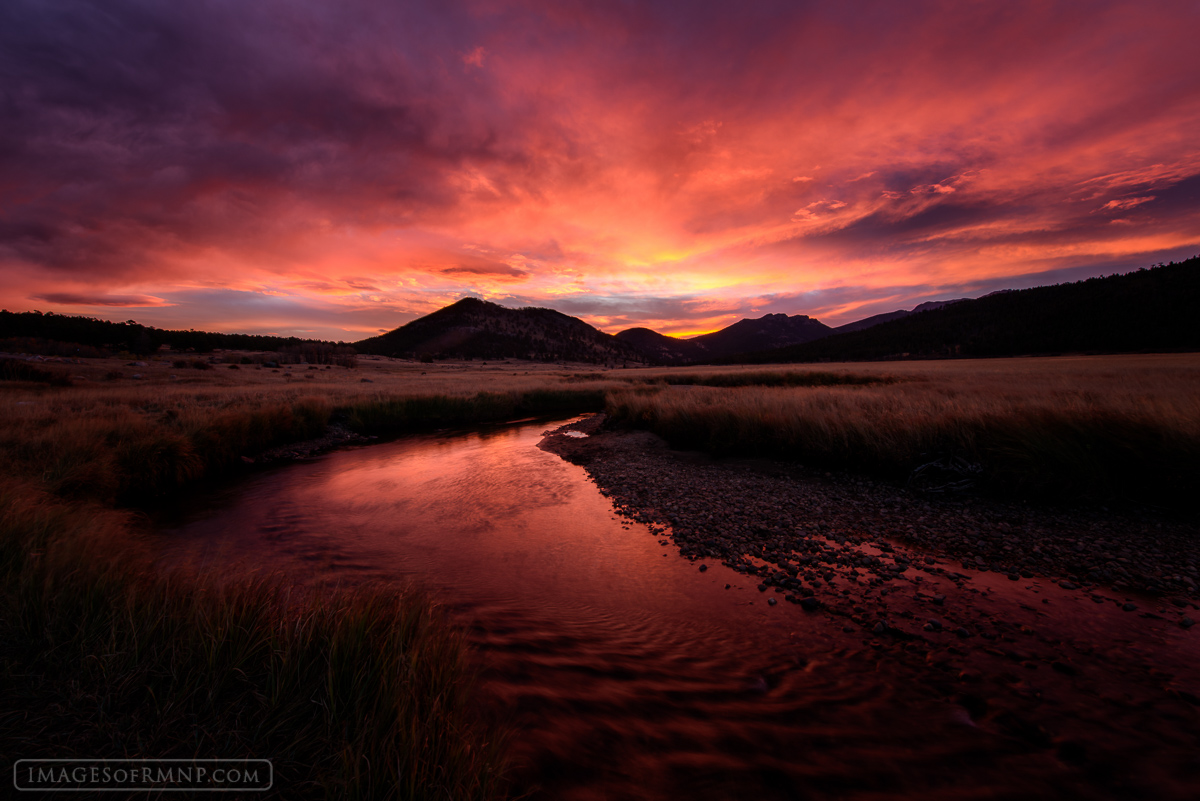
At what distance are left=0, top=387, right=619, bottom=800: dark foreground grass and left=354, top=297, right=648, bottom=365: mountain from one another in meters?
122

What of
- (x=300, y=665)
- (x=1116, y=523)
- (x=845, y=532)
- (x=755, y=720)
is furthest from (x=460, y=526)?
(x=1116, y=523)

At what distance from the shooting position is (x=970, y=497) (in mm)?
7535

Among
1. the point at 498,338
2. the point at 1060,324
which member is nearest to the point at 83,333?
the point at 498,338

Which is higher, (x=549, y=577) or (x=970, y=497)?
(x=970, y=497)

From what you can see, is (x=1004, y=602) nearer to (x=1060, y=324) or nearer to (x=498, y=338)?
(x=1060, y=324)

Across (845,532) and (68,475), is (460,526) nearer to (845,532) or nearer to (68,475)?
(845,532)

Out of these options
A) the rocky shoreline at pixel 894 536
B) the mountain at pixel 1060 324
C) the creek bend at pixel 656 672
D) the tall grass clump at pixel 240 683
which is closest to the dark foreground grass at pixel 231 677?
the tall grass clump at pixel 240 683

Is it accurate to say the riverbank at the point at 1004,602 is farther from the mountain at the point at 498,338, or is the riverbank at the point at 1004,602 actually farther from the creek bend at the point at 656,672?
the mountain at the point at 498,338

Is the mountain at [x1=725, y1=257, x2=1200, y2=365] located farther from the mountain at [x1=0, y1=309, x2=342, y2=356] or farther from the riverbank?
the mountain at [x1=0, y1=309, x2=342, y2=356]

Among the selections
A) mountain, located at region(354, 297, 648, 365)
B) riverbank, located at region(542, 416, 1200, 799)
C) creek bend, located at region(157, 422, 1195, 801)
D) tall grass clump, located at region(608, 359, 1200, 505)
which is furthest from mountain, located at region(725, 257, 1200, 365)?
creek bend, located at region(157, 422, 1195, 801)

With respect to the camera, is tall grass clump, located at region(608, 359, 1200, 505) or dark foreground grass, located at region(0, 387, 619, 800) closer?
dark foreground grass, located at region(0, 387, 619, 800)

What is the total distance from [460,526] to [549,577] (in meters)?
3.04

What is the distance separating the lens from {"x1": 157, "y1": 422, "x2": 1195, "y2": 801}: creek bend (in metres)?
2.81

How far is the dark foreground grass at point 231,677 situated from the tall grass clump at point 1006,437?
9.84 m
